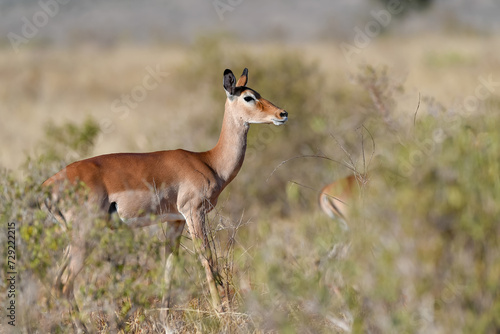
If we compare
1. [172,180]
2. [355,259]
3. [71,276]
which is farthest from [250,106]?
[355,259]

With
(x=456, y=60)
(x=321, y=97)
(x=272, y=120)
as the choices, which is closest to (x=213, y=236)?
(x=272, y=120)

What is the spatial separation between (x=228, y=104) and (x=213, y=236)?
1.88 m

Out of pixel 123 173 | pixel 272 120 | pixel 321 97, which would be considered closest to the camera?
pixel 123 173

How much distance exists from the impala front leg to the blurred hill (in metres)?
34.7

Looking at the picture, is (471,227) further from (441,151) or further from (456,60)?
(456,60)

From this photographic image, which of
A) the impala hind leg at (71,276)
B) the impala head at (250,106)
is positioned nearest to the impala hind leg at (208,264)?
the impala hind leg at (71,276)

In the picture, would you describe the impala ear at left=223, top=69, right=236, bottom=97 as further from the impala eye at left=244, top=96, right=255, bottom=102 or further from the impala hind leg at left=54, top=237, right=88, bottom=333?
the impala hind leg at left=54, top=237, right=88, bottom=333

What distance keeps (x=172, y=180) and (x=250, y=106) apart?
1068mm

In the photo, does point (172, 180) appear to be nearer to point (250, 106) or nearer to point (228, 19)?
point (250, 106)

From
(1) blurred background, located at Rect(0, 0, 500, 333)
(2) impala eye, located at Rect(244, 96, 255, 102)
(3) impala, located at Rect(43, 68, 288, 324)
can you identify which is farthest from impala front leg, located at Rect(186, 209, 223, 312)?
(2) impala eye, located at Rect(244, 96, 255, 102)

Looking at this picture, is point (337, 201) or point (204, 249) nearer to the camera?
point (204, 249)

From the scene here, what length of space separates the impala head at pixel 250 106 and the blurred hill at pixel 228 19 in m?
33.7

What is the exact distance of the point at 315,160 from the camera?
11.7m

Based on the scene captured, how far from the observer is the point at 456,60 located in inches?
1040
